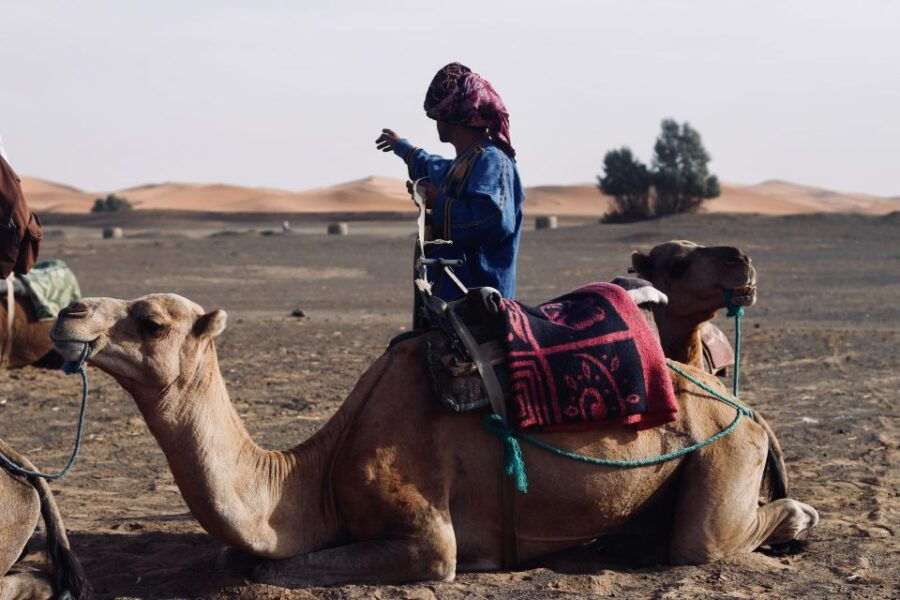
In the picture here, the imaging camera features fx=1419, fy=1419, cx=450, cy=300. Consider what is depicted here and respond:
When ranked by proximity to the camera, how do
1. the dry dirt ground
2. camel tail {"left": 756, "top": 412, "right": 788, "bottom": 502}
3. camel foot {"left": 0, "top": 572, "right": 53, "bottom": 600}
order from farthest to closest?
camel tail {"left": 756, "top": 412, "right": 788, "bottom": 502}, the dry dirt ground, camel foot {"left": 0, "top": 572, "right": 53, "bottom": 600}

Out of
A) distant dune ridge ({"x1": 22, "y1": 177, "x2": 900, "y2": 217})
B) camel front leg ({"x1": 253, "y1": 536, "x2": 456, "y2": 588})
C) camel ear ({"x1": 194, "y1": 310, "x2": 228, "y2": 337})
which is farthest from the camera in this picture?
distant dune ridge ({"x1": 22, "y1": 177, "x2": 900, "y2": 217})

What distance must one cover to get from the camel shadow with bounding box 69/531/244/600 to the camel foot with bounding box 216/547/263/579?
0.04 m

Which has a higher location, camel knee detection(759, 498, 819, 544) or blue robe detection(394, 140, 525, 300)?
blue robe detection(394, 140, 525, 300)

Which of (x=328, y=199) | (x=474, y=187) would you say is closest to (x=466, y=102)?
(x=474, y=187)

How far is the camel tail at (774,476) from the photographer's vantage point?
6816mm

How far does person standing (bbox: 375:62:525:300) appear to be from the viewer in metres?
6.61

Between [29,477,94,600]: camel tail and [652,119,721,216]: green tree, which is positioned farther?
[652,119,721,216]: green tree

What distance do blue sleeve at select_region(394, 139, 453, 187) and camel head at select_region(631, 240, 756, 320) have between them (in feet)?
4.68

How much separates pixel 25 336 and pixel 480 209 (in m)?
7.66

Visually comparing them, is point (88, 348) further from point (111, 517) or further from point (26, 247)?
point (111, 517)

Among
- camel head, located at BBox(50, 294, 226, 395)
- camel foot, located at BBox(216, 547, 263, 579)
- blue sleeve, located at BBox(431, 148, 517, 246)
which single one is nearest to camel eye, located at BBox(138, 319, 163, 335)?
camel head, located at BBox(50, 294, 226, 395)

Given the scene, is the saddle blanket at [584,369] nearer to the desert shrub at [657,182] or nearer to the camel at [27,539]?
the camel at [27,539]

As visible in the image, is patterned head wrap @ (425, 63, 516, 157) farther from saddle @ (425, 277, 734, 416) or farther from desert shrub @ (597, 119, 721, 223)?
desert shrub @ (597, 119, 721, 223)

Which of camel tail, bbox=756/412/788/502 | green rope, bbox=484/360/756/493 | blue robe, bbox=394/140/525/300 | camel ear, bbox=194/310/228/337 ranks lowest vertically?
camel tail, bbox=756/412/788/502
